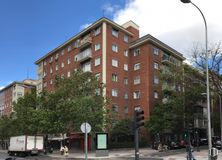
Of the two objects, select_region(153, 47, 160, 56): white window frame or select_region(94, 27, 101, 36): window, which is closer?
select_region(94, 27, 101, 36): window

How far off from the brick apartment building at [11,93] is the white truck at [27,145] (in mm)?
59215

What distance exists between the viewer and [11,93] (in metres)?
117

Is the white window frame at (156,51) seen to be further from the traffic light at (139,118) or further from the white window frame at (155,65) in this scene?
the traffic light at (139,118)

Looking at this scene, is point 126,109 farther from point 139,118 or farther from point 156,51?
point 139,118

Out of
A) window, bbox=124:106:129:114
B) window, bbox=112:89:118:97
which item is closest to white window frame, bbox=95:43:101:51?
window, bbox=112:89:118:97

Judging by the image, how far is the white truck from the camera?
1858 inches

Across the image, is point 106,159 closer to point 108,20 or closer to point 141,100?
point 141,100

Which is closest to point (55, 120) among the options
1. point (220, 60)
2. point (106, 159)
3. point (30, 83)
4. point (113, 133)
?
point (113, 133)

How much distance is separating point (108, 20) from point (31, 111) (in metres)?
20.1

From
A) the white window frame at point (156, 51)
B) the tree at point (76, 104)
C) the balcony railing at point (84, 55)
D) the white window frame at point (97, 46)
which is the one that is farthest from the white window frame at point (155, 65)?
the tree at point (76, 104)

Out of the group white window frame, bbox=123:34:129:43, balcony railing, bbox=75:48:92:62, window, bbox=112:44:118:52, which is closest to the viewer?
window, bbox=112:44:118:52

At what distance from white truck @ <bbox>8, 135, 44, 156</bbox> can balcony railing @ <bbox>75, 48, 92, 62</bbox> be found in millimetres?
20639

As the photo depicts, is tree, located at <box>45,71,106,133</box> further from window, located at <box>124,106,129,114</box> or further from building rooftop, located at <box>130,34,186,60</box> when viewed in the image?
building rooftop, located at <box>130,34,186,60</box>

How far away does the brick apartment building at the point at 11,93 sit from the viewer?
11256 centimetres
